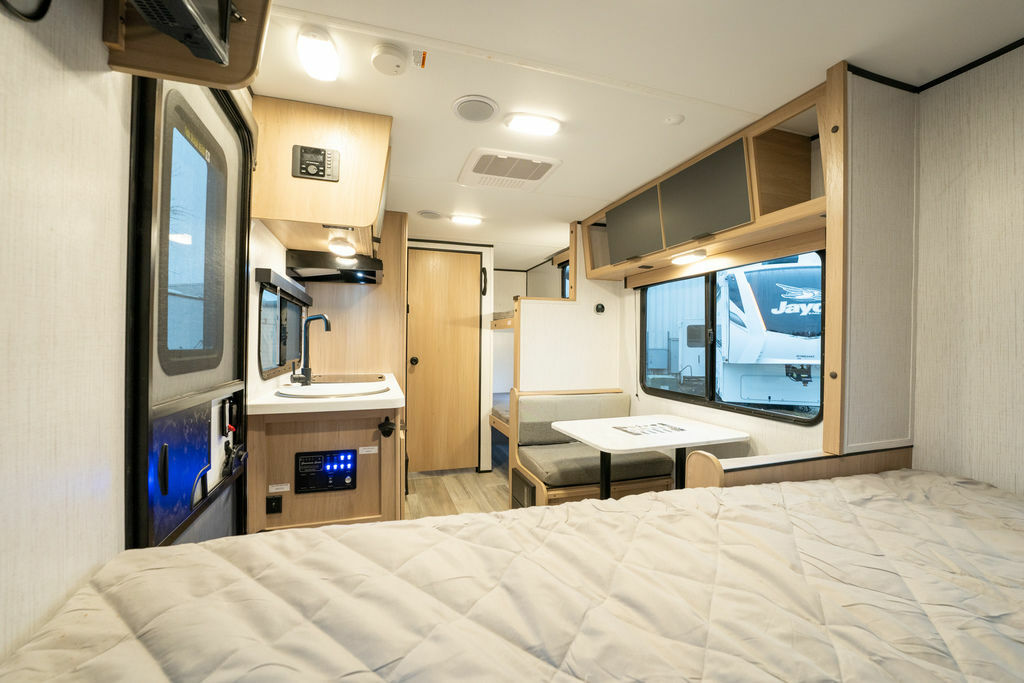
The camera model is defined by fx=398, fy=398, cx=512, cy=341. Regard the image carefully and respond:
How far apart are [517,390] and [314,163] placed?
222cm

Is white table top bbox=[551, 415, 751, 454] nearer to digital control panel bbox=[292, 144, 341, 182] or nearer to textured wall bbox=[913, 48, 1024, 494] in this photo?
textured wall bbox=[913, 48, 1024, 494]

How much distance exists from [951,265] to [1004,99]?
0.61 metres

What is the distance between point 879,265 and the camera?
1671mm

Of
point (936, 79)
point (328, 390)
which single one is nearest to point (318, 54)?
point (328, 390)

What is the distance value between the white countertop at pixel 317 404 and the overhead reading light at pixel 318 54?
1363 mm

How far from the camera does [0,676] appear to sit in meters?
0.49

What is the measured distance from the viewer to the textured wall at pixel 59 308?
57 centimetres

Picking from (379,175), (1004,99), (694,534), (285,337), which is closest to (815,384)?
(1004,99)

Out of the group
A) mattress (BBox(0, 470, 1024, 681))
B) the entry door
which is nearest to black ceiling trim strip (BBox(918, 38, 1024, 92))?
mattress (BBox(0, 470, 1024, 681))

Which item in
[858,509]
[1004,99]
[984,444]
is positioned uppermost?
[1004,99]

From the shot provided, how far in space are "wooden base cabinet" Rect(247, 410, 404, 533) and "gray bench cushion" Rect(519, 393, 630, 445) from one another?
1.38m

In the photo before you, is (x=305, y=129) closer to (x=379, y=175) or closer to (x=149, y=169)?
(x=379, y=175)

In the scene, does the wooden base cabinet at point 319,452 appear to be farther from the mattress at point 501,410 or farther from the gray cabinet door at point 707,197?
the gray cabinet door at point 707,197

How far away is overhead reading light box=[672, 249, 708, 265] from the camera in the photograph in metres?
2.54
